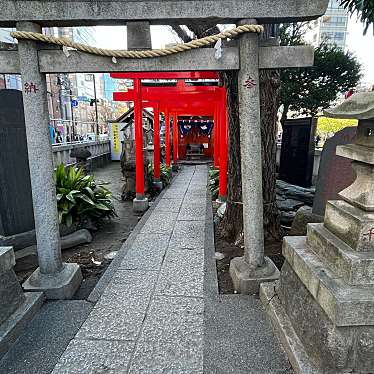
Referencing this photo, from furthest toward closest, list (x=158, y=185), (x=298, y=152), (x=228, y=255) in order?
(x=158, y=185) < (x=298, y=152) < (x=228, y=255)

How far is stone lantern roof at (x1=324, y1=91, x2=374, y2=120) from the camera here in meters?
1.85

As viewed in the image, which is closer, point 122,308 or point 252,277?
point 122,308

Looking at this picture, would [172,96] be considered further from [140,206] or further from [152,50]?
[152,50]

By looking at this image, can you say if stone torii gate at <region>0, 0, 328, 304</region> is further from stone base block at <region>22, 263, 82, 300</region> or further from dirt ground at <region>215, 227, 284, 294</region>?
dirt ground at <region>215, 227, 284, 294</region>

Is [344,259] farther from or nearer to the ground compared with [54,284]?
farther from the ground

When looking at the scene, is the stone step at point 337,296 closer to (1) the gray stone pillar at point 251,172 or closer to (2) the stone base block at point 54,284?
(1) the gray stone pillar at point 251,172

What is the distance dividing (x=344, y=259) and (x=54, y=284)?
9.13 ft

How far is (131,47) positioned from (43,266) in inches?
95.5

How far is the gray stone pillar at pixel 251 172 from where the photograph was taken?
8.81 feet

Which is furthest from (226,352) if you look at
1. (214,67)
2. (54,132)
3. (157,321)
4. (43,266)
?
(54,132)

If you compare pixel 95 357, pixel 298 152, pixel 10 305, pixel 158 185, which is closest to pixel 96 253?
pixel 10 305

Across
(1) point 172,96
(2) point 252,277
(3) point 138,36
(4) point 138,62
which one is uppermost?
(1) point 172,96

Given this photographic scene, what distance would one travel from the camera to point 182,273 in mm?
3623

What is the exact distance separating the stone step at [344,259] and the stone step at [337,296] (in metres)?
0.04
